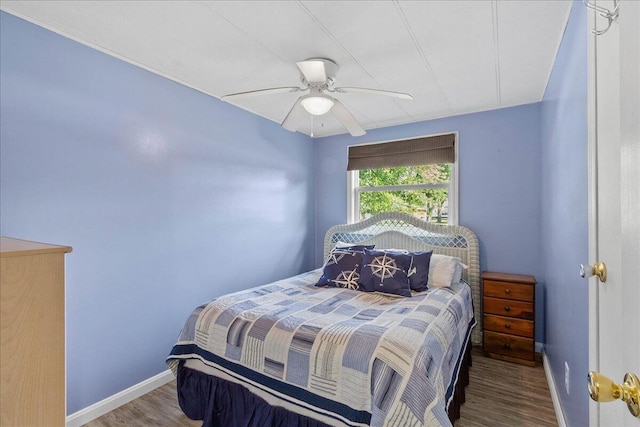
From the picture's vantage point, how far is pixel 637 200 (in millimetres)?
566

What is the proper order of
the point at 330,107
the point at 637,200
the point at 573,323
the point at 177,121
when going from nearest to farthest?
1. the point at 637,200
2. the point at 573,323
3. the point at 330,107
4. the point at 177,121

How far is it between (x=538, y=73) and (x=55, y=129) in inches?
136

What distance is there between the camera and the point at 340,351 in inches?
60.2

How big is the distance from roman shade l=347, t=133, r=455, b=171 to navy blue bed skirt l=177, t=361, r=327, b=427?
2883 mm

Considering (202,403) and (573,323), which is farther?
(202,403)

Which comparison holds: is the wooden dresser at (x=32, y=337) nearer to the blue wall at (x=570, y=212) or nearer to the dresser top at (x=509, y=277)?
the blue wall at (x=570, y=212)

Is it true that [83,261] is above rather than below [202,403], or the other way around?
above

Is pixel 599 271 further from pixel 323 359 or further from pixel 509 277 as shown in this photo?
pixel 509 277

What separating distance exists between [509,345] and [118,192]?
11.5 ft

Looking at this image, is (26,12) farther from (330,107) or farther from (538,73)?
(538,73)

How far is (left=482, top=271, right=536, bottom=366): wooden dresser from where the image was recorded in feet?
8.89

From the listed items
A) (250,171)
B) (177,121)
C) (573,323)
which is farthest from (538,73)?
(177,121)

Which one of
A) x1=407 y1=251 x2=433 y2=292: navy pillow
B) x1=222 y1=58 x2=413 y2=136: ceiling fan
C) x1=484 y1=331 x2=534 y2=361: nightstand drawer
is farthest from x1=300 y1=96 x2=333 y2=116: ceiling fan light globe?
x1=484 y1=331 x2=534 y2=361: nightstand drawer

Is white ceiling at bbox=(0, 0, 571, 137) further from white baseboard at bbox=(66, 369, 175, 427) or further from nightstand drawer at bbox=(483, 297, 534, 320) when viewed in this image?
white baseboard at bbox=(66, 369, 175, 427)
